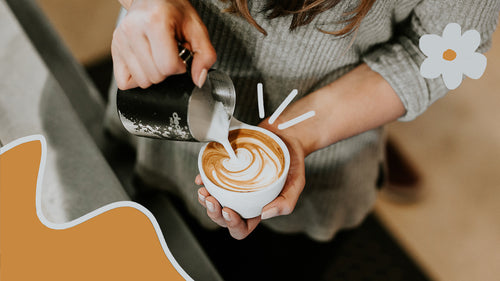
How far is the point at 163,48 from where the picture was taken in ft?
1.25

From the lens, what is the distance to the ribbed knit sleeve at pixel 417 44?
47cm

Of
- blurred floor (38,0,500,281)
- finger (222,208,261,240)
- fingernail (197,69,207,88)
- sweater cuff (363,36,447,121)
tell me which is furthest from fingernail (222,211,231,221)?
blurred floor (38,0,500,281)

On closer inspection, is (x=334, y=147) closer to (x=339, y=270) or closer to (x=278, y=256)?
(x=278, y=256)

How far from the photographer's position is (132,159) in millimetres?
725

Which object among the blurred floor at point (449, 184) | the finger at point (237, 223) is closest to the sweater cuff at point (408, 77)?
the finger at point (237, 223)

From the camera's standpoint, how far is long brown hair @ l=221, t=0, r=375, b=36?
0.47 meters

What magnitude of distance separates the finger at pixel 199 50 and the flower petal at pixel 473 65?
0.28 m

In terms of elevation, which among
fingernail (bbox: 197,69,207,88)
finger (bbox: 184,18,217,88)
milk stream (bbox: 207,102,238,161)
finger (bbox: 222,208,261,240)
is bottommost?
finger (bbox: 222,208,261,240)

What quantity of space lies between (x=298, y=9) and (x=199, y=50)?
148mm

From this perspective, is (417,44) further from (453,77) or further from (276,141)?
(276,141)

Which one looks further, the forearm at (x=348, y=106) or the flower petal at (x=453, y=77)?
the forearm at (x=348, y=106)

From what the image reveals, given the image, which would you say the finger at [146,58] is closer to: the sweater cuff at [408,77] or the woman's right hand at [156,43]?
the woman's right hand at [156,43]

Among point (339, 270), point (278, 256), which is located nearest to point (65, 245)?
point (278, 256)

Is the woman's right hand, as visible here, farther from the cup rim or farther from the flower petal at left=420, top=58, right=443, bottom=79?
the flower petal at left=420, top=58, right=443, bottom=79
